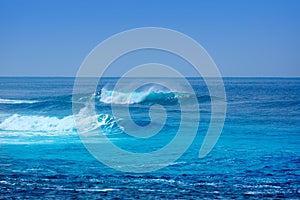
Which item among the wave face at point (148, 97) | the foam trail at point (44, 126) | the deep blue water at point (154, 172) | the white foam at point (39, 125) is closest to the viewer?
the deep blue water at point (154, 172)

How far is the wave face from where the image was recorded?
46.3m

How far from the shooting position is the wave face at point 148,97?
46.3 metres

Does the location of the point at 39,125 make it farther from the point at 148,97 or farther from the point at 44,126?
the point at 148,97

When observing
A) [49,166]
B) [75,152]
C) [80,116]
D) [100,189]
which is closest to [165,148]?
[75,152]

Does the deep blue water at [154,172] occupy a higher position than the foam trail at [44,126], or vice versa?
the foam trail at [44,126]

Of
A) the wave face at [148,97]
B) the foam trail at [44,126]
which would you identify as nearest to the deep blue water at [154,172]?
the foam trail at [44,126]

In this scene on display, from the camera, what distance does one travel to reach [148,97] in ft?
154

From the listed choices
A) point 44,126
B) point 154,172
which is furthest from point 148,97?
point 154,172

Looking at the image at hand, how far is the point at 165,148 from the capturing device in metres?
21.0

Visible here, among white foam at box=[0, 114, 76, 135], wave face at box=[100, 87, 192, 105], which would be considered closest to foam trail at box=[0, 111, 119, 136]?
white foam at box=[0, 114, 76, 135]

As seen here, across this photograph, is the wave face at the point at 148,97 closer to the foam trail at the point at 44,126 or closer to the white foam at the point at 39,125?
the white foam at the point at 39,125

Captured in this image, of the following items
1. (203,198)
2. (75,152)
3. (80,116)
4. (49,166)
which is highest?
(80,116)

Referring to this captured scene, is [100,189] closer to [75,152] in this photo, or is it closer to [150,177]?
[150,177]

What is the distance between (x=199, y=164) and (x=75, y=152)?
17.5 ft
